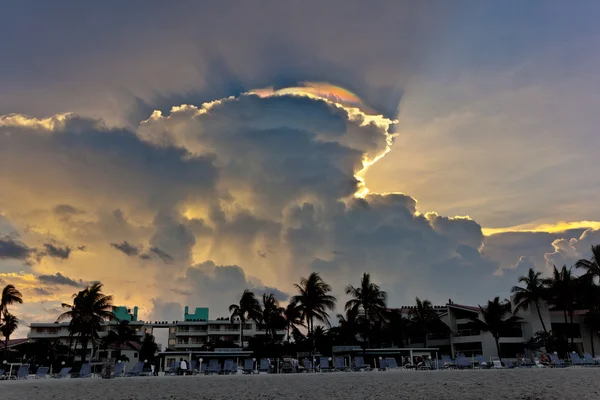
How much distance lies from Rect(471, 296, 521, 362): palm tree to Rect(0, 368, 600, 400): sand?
25581 millimetres

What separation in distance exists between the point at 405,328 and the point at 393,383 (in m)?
35.9

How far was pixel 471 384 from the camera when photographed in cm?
2467

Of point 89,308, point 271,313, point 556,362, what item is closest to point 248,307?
point 271,313

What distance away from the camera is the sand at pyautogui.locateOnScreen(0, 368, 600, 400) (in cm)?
2188

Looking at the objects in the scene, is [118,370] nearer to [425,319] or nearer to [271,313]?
[271,313]

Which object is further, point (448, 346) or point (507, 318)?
point (448, 346)

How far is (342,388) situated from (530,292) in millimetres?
37818

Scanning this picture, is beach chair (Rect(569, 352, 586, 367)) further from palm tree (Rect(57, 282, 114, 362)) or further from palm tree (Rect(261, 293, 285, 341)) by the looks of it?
palm tree (Rect(57, 282, 114, 362))

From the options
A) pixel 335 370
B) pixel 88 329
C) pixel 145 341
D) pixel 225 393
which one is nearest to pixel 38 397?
pixel 225 393

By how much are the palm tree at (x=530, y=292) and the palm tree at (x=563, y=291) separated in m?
0.76

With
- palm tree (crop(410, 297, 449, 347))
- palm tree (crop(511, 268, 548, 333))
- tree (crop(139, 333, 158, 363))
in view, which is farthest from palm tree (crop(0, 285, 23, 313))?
palm tree (crop(511, 268, 548, 333))

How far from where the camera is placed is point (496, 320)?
5416cm

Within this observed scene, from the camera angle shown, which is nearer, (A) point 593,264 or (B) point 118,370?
(B) point 118,370

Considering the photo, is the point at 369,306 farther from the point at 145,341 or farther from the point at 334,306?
the point at 145,341
